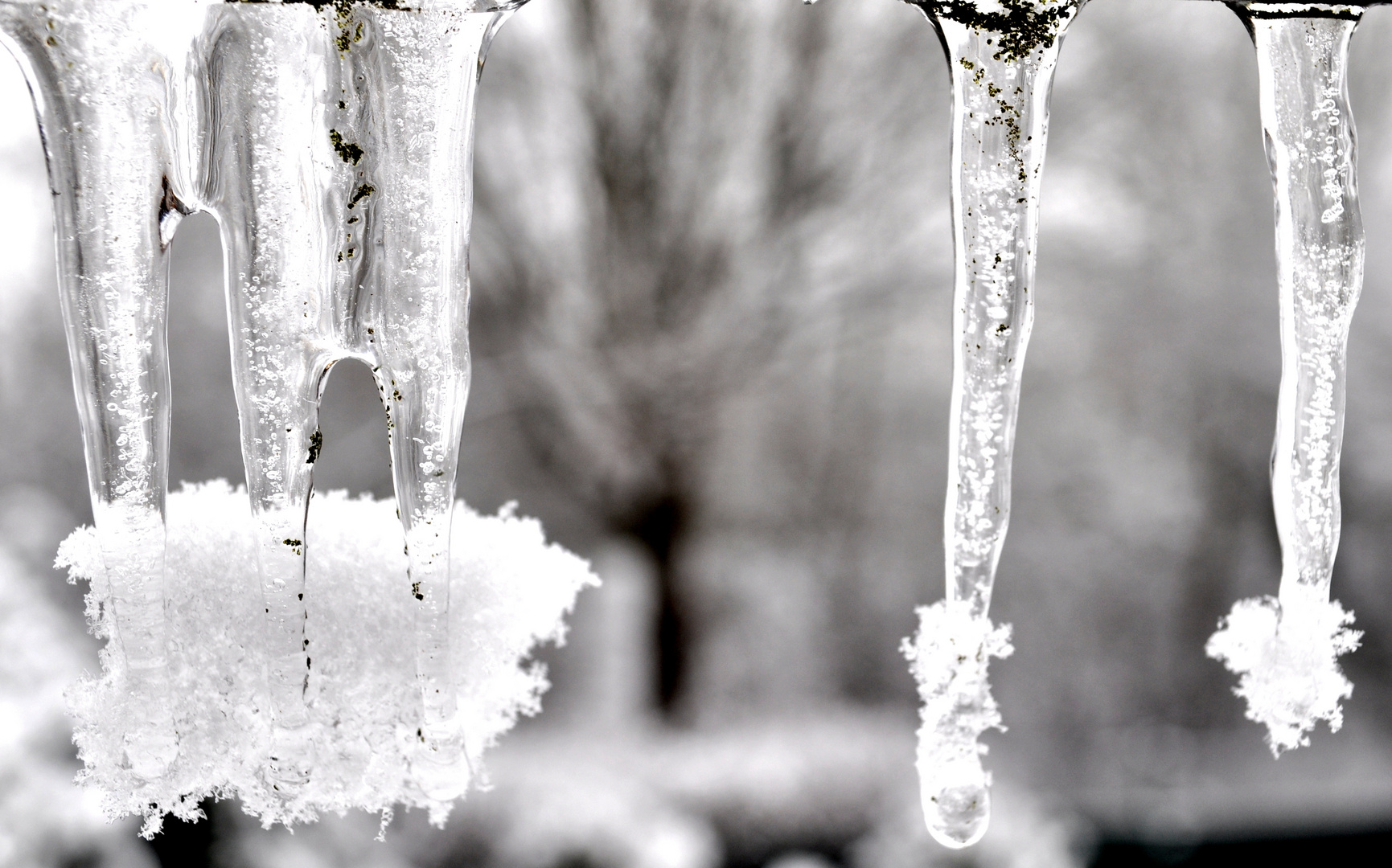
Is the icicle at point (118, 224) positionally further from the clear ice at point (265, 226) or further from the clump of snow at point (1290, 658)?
the clump of snow at point (1290, 658)

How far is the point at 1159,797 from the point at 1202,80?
507cm

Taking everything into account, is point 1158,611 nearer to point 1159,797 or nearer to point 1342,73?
point 1159,797

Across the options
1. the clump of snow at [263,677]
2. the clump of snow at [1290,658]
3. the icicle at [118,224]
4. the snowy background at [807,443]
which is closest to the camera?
the icicle at [118,224]

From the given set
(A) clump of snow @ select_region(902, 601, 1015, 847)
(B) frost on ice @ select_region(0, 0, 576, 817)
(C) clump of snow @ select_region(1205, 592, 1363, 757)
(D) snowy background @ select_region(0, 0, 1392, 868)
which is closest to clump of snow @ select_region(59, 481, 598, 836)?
(B) frost on ice @ select_region(0, 0, 576, 817)

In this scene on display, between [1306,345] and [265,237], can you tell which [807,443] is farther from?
[265,237]

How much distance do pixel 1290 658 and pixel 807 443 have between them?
21.3 feet

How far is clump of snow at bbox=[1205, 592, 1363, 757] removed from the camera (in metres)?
0.97

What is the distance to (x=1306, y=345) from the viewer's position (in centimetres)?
96

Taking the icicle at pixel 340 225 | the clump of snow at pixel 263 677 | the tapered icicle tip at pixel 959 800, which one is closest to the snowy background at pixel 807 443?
the clump of snow at pixel 263 677

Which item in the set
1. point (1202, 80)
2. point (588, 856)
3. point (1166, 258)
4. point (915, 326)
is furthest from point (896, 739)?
point (1202, 80)

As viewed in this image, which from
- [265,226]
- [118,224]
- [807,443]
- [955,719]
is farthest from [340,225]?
[807,443]

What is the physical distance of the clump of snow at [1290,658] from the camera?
0.97m

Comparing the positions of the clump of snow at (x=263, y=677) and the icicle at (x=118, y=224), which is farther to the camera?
the clump of snow at (x=263, y=677)

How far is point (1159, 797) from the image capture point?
21.6 feet
